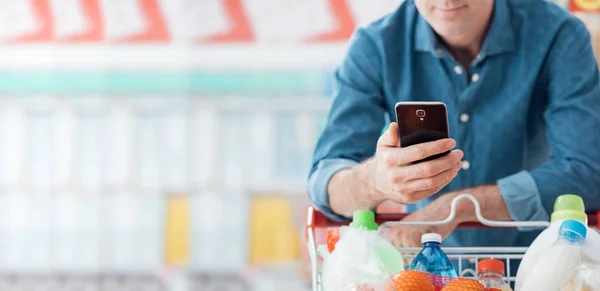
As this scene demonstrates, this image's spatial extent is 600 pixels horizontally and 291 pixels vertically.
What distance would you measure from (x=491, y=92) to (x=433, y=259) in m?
0.49

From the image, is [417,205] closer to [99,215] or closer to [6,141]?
[99,215]

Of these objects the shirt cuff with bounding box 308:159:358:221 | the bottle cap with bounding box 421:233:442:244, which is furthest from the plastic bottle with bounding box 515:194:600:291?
the shirt cuff with bounding box 308:159:358:221

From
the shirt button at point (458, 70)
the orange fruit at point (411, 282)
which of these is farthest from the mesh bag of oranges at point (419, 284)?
the shirt button at point (458, 70)

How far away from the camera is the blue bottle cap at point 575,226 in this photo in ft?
3.31

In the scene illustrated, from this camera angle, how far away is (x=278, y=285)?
3844 mm

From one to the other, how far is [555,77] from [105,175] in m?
2.99

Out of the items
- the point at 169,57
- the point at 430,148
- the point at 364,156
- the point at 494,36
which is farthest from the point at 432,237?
the point at 169,57

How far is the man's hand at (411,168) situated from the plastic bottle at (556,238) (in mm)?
142

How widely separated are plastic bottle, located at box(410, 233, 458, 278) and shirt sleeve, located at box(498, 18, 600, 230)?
0.69 ft

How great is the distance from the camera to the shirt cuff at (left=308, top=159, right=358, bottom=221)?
1.33 meters

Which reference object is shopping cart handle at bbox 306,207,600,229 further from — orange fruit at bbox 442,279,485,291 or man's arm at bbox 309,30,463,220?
orange fruit at bbox 442,279,485,291

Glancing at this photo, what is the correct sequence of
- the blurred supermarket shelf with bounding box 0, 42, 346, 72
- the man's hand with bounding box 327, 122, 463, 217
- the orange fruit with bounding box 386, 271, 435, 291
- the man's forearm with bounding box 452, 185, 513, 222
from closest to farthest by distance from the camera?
the orange fruit with bounding box 386, 271, 435, 291
the man's hand with bounding box 327, 122, 463, 217
the man's forearm with bounding box 452, 185, 513, 222
the blurred supermarket shelf with bounding box 0, 42, 346, 72

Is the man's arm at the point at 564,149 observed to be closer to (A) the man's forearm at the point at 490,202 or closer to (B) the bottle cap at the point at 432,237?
(A) the man's forearm at the point at 490,202

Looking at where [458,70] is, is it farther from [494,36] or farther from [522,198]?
[522,198]
